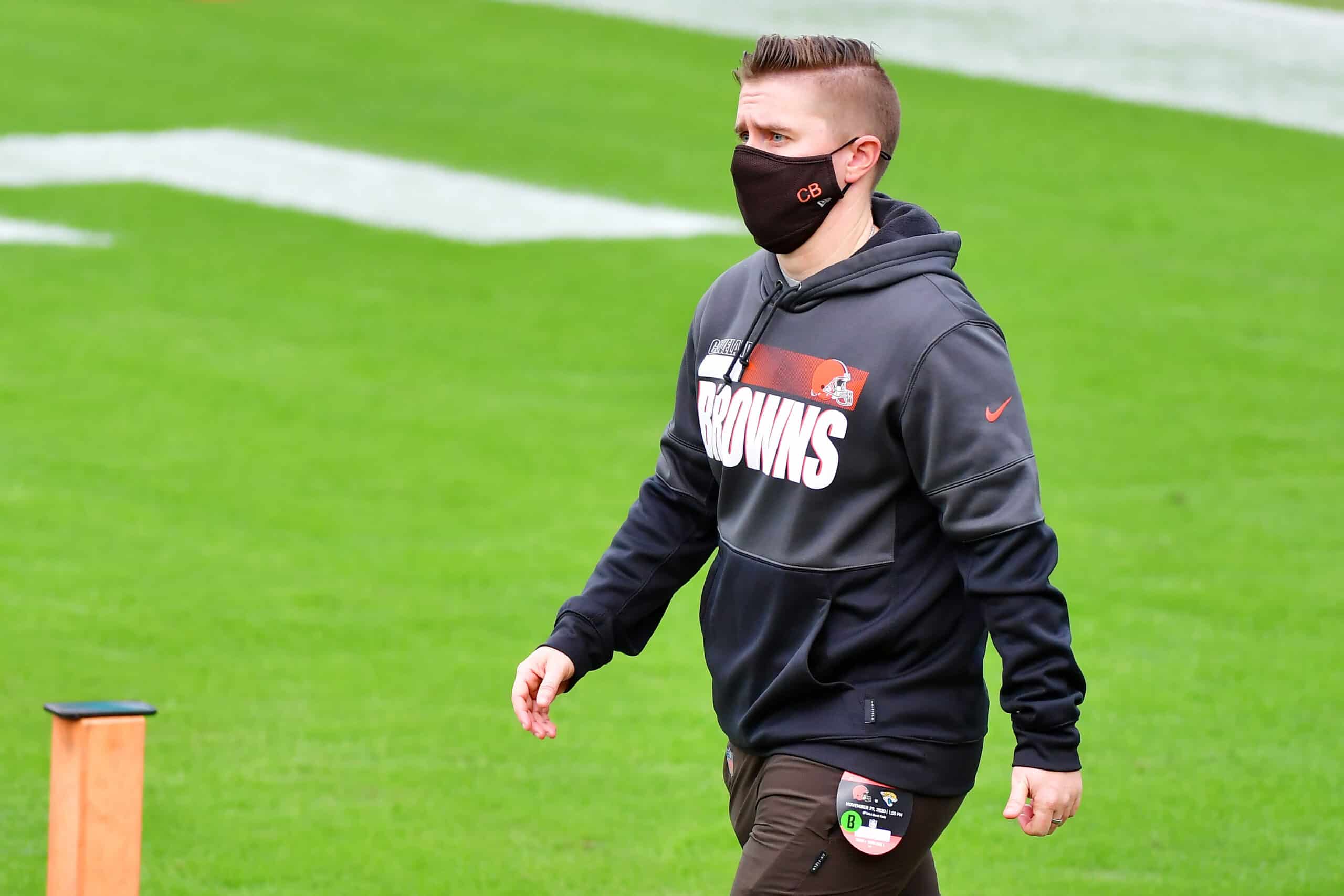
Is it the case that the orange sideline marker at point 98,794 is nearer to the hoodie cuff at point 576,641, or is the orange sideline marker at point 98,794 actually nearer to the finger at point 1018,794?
the hoodie cuff at point 576,641

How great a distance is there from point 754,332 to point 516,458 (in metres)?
6.87

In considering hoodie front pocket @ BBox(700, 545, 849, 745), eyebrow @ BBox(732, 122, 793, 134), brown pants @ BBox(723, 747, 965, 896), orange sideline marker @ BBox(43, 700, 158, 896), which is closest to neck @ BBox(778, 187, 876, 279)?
eyebrow @ BBox(732, 122, 793, 134)

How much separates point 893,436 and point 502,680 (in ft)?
13.9

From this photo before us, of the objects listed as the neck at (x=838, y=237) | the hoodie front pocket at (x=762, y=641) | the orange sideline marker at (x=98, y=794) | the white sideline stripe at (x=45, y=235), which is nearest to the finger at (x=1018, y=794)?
the hoodie front pocket at (x=762, y=641)

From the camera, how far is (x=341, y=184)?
15523 mm

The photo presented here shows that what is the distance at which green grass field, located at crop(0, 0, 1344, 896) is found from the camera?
19.8 feet

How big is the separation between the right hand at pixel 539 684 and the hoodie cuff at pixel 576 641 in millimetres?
17

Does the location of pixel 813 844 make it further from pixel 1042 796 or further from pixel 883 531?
pixel 883 531

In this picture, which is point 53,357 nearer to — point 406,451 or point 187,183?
point 406,451

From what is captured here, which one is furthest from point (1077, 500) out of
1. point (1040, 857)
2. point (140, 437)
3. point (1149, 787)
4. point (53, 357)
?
point (53, 357)

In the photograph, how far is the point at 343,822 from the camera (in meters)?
5.90

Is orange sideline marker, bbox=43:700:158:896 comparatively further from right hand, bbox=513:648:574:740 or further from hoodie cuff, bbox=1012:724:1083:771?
hoodie cuff, bbox=1012:724:1083:771

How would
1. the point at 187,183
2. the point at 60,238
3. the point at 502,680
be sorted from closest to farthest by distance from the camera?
the point at 502,680 → the point at 60,238 → the point at 187,183

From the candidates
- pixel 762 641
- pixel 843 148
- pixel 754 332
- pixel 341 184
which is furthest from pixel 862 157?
pixel 341 184
